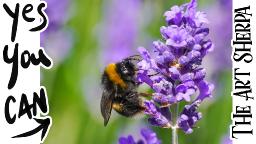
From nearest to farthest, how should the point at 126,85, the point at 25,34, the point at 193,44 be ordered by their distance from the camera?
the point at 193,44, the point at 126,85, the point at 25,34

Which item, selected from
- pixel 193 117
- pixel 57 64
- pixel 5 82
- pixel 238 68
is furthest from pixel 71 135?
pixel 193 117

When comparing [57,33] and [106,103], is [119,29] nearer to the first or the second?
[57,33]

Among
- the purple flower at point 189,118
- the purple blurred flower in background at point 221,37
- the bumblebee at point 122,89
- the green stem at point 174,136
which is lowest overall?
the green stem at point 174,136

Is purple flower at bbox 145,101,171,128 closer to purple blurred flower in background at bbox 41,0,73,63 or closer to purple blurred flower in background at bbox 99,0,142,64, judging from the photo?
purple blurred flower in background at bbox 41,0,73,63

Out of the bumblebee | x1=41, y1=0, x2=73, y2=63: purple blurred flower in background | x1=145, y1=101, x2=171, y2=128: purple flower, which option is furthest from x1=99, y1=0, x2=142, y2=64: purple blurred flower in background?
x1=145, y1=101, x2=171, y2=128: purple flower

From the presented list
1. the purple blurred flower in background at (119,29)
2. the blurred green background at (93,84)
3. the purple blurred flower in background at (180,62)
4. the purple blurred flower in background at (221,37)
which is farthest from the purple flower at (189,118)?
the purple blurred flower in background at (119,29)

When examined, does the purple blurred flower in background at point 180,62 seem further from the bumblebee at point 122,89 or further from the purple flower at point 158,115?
the bumblebee at point 122,89

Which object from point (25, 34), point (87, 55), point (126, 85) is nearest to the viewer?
point (126, 85)

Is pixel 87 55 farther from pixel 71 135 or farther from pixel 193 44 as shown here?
pixel 193 44
